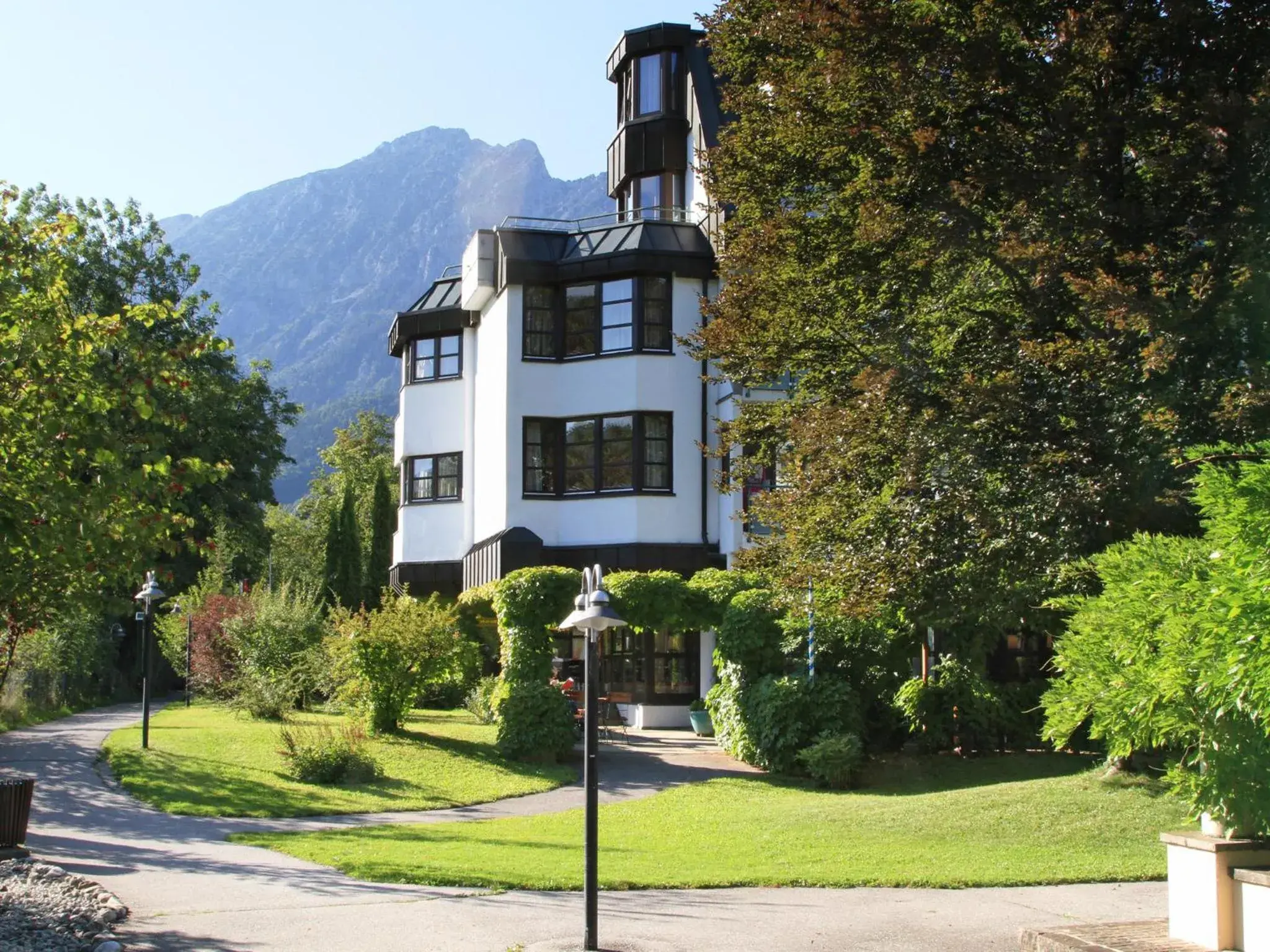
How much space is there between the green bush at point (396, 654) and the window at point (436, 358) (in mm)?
11083

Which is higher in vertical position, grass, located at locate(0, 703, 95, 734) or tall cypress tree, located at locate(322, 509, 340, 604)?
tall cypress tree, located at locate(322, 509, 340, 604)

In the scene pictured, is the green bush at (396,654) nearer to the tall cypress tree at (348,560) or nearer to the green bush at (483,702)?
the green bush at (483,702)

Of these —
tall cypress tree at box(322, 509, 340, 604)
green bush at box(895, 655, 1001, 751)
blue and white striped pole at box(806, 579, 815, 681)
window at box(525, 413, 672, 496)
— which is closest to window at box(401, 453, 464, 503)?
window at box(525, 413, 672, 496)

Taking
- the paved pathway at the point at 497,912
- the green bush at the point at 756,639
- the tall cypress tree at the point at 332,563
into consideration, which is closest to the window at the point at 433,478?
the tall cypress tree at the point at 332,563

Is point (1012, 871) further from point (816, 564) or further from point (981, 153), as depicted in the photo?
point (981, 153)

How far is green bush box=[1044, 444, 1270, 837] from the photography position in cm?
680

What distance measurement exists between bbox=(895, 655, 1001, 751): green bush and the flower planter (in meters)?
6.79

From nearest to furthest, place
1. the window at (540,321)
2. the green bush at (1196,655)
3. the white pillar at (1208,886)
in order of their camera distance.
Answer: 1. the green bush at (1196,655)
2. the white pillar at (1208,886)
3. the window at (540,321)

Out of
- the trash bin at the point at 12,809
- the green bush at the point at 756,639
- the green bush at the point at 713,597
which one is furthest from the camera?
the green bush at the point at 713,597

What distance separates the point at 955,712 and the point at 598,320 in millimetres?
12350

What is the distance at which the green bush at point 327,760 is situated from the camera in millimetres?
20766

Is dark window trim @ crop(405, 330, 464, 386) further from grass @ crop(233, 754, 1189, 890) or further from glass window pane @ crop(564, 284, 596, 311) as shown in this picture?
grass @ crop(233, 754, 1189, 890)

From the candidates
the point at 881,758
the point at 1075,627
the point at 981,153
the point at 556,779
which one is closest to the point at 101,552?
the point at 1075,627

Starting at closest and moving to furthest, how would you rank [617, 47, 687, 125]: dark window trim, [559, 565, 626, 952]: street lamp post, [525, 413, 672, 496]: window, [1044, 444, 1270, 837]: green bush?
[1044, 444, 1270, 837]: green bush → [559, 565, 626, 952]: street lamp post → [525, 413, 672, 496]: window → [617, 47, 687, 125]: dark window trim
